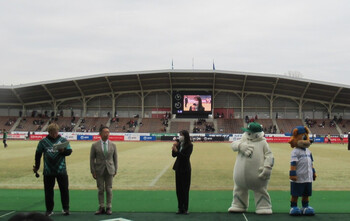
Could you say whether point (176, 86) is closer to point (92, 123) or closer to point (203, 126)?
point (203, 126)

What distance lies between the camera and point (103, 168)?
Answer: 6.73 metres

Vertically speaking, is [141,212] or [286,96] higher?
[286,96]

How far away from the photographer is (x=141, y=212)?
6926mm

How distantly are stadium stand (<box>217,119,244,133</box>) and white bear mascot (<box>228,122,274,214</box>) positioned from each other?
47.4 metres

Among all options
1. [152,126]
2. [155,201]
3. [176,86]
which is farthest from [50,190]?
[152,126]

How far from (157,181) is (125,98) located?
157ft

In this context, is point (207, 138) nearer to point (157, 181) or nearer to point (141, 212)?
point (157, 181)

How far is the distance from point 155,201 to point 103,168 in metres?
1.95

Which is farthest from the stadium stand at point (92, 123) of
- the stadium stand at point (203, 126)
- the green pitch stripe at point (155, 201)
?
the green pitch stripe at point (155, 201)

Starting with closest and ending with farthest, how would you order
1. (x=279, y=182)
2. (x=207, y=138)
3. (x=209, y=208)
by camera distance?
(x=209, y=208) → (x=279, y=182) → (x=207, y=138)

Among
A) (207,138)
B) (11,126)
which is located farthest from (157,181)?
(11,126)

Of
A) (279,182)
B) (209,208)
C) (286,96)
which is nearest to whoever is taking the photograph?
(209,208)

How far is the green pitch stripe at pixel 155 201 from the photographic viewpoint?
7.32 meters

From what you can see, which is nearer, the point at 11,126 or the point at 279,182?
the point at 279,182
